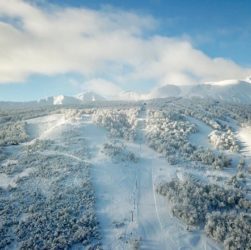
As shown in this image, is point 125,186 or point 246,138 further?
point 246,138

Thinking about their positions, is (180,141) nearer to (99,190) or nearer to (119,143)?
(119,143)

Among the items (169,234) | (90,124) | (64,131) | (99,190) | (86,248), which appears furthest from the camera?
(90,124)

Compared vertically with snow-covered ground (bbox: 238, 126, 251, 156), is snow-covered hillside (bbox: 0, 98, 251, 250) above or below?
below

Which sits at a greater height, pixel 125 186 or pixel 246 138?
pixel 246 138

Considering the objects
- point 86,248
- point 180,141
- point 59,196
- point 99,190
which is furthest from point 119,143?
point 86,248

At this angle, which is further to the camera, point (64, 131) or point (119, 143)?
point (64, 131)

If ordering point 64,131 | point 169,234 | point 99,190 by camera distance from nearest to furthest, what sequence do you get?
point 169,234 < point 99,190 < point 64,131

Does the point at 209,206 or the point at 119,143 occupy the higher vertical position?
the point at 119,143

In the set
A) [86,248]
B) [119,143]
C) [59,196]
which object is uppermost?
[119,143]

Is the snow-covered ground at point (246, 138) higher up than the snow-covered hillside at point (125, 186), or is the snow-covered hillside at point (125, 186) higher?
the snow-covered ground at point (246, 138)

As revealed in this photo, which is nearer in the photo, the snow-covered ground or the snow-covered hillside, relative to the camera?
the snow-covered hillside

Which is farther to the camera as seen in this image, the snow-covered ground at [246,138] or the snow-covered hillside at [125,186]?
the snow-covered ground at [246,138]
